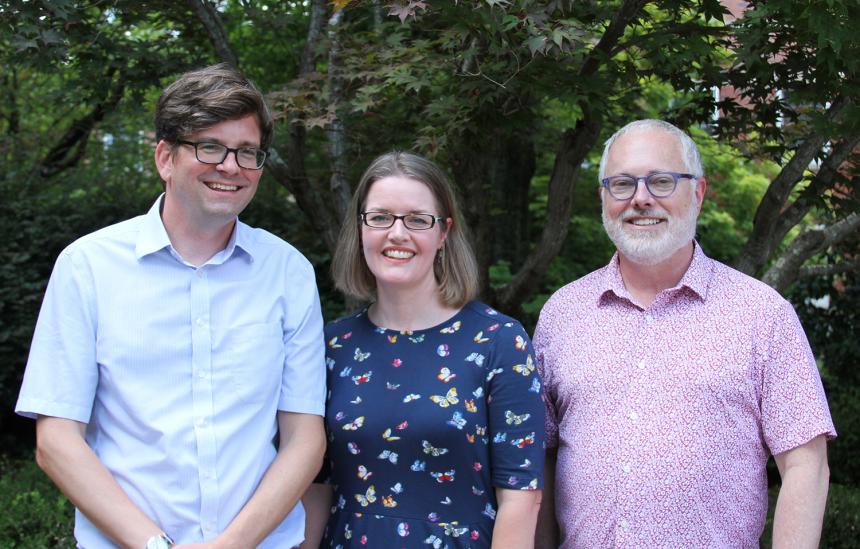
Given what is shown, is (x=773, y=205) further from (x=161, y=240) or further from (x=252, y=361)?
(x=161, y=240)

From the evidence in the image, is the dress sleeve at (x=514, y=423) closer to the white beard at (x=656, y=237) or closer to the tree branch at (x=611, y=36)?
the white beard at (x=656, y=237)

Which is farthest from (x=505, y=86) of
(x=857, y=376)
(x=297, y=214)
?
(x=857, y=376)

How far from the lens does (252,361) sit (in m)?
2.44

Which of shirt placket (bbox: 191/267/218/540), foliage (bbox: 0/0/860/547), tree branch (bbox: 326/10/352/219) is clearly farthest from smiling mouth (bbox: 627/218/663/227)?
tree branch (bbox: 326/10/352/219)

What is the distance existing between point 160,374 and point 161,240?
0.38 m

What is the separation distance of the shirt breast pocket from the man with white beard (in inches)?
36.6

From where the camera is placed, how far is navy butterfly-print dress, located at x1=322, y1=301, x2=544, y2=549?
8.32 ft

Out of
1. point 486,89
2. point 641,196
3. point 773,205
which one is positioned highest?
point 486,89

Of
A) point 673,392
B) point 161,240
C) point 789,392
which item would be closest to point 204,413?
point 161,240

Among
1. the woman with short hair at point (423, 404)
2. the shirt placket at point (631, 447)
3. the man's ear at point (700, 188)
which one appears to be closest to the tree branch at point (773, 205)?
the man's ear at point (700, 188)

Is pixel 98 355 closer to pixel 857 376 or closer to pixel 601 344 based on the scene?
→ pixel 601 344

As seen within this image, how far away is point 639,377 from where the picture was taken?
8.66ft

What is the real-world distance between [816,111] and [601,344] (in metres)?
1.75

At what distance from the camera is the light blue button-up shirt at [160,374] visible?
7.59 ft
